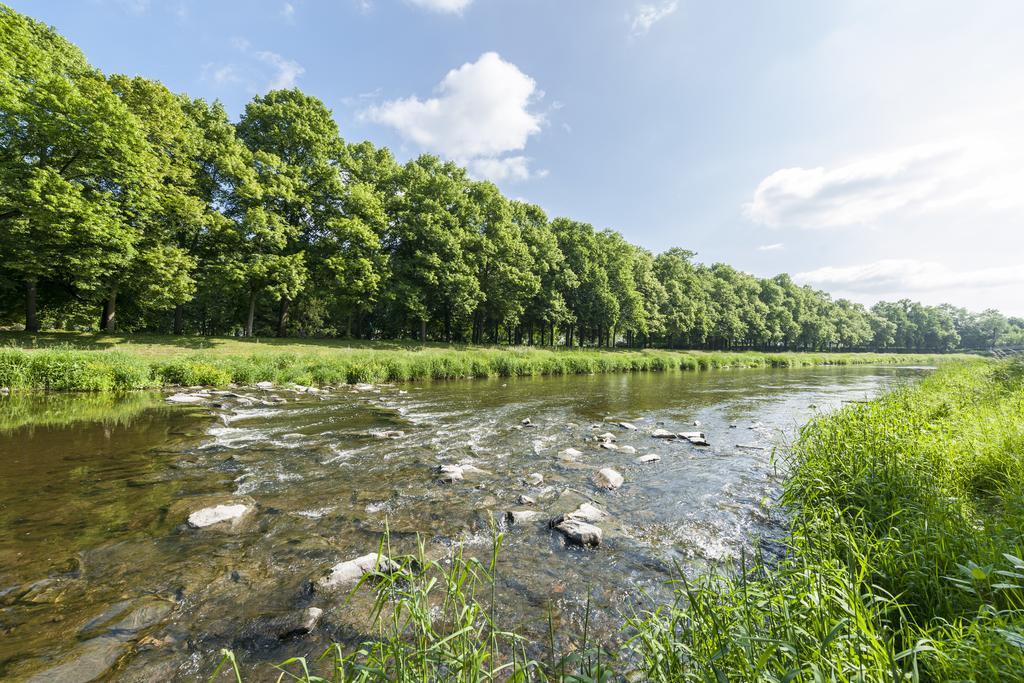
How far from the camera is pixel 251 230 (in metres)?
28.8

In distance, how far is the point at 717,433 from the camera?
11.3 meters

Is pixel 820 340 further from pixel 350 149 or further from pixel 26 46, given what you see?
pixel 26 46

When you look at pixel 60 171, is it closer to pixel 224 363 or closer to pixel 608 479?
pixel 224 363

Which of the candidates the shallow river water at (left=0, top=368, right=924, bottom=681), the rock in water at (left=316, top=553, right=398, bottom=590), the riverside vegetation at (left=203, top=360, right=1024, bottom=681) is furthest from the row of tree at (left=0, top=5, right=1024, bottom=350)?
the riverside vegetation at (left=203, top=360, right=1024, bottom=681)

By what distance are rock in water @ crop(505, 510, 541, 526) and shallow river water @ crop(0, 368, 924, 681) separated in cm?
15

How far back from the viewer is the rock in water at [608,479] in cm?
692

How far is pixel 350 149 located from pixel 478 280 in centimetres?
1928

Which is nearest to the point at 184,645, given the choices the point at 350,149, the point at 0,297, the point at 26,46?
the point at 26,46

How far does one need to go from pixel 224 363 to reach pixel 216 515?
15814mm

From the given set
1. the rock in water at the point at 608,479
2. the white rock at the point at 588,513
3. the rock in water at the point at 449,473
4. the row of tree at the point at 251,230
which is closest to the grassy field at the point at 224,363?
the row of tree at the point at 251,230

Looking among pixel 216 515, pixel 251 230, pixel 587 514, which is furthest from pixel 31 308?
pixel 587 514

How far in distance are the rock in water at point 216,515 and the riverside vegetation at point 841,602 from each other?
105 inches

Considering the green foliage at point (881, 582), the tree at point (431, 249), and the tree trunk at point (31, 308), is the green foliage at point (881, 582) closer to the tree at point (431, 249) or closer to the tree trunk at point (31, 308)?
the tree at point (431, 249)

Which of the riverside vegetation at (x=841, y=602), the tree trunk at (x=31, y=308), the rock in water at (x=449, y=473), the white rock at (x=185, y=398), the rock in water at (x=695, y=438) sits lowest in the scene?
the rock in water at (x=695, y=438)
